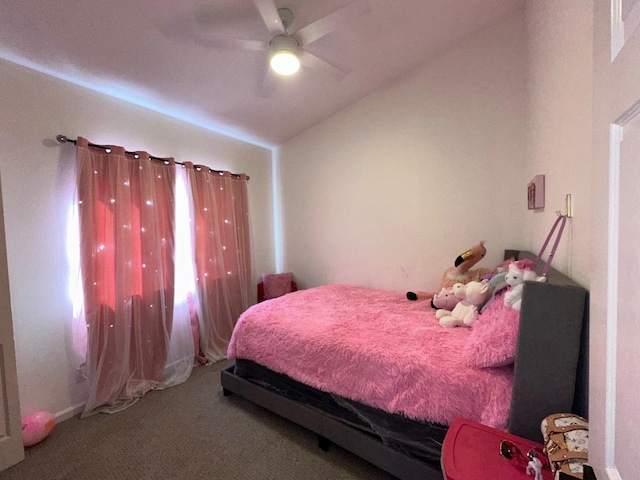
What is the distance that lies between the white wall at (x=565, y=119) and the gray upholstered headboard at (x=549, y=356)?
15 cm

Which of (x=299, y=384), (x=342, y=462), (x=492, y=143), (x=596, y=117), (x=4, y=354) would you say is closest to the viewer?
(x=596, y=117)

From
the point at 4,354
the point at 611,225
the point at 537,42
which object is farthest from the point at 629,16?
the point at 4,354

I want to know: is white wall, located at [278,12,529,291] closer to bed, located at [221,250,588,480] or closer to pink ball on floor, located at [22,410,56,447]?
bed, located at [221,250,588,480]

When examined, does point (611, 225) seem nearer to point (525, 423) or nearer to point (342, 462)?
point (525, 423)

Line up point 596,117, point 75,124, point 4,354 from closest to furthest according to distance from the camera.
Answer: point 596,117 < point 4,354 < point 75,124

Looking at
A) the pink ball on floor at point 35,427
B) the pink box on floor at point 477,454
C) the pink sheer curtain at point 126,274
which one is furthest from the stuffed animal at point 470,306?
the pink ball on floor at point 35,427

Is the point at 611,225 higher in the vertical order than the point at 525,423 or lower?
higher

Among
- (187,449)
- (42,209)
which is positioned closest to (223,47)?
(42,209)

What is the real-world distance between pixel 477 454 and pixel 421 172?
7.54ft

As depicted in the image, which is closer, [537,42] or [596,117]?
[596,117]

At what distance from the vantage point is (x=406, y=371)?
136 cm

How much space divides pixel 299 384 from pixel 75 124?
2313 millimetres

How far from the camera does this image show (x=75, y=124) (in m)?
2.04

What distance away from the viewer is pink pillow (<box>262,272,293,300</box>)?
343cm
